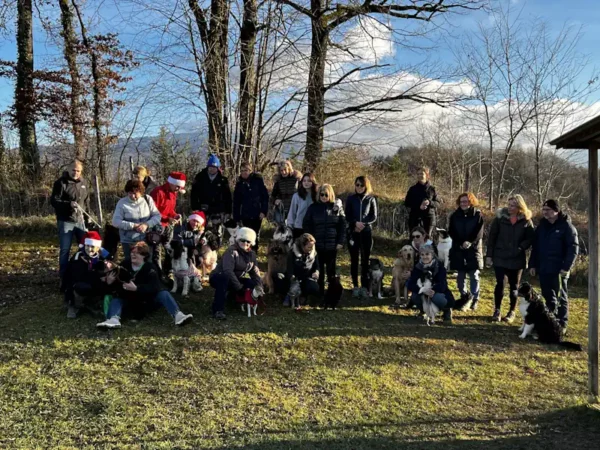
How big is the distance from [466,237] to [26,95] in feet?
42.7

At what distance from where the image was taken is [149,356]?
207 inches

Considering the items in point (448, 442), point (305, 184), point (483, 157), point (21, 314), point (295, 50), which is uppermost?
point (295, 50)

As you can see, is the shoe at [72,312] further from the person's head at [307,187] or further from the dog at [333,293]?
the person's head at [307,187]

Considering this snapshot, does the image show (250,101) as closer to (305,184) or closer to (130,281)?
(305,184)

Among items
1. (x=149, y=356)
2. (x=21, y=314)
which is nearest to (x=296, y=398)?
(x=149, y=356)

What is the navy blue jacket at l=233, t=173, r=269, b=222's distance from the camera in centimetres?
812

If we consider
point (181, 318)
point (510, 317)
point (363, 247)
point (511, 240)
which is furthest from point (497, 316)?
point (181, 318)

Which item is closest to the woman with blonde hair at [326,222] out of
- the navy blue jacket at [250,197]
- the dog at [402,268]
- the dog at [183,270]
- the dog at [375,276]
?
the dog at [375,276]

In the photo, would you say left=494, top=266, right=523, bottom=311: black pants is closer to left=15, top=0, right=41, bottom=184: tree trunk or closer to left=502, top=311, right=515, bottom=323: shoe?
left=502, top=311, right=515, bottom=323: shoe

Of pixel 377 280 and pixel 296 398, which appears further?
pixel 377 280

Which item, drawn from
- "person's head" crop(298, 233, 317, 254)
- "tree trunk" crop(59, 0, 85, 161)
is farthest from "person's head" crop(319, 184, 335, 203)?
"tree trunk" crop(59, 0, 85, 161)

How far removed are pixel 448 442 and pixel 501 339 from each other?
9.58 ft

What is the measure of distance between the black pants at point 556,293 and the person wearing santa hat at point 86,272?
20.2ft

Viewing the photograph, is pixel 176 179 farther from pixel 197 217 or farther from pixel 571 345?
pixel 571 345
